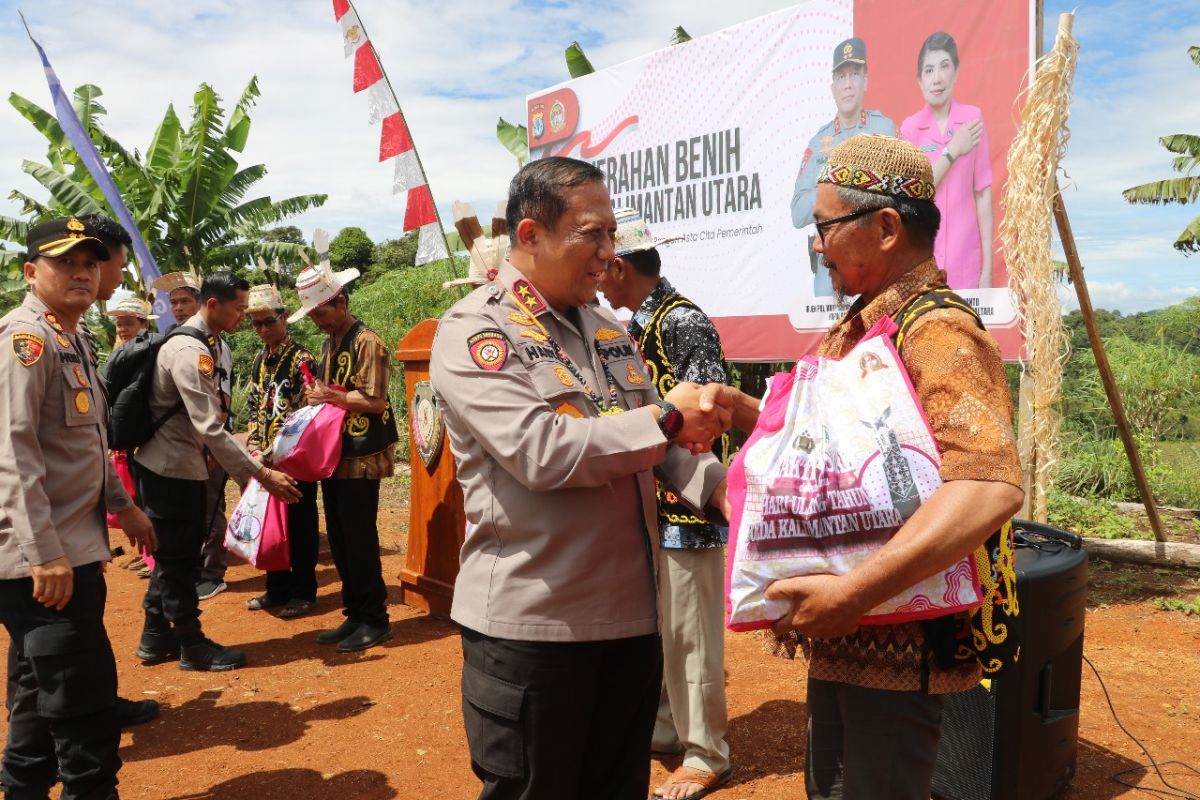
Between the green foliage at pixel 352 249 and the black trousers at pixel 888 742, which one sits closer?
the black trousers at pixel 888 742

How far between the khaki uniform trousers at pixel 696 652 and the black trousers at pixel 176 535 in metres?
2.90

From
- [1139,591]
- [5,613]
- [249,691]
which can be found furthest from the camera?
[1139,591]

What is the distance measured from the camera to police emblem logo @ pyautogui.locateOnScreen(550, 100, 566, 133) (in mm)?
8016

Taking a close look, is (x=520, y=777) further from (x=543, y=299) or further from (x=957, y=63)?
(x=957, y=63)

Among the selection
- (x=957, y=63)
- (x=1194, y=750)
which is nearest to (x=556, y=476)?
(x=1194, y=750)

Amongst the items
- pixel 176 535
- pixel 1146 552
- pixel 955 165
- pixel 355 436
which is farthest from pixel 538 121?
pixel 1146 552

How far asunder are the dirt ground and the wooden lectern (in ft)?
0.76

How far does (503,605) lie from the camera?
2.01 metres

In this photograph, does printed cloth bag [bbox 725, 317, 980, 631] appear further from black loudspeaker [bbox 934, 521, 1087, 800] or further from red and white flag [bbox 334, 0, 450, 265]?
red and white flag [bbox 334, 0, 450, 265]

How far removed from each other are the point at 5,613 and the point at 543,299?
2.12 meters

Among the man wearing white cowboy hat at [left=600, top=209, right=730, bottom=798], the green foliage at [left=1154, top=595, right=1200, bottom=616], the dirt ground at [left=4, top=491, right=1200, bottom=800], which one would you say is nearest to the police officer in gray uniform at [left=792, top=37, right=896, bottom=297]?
the man wearing white cowboy hat at [left=600, top=209, right=730, bottom=798]

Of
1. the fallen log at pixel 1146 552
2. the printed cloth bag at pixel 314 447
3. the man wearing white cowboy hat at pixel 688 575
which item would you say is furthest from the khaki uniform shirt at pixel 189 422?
the fallen log at pixel 1146 552

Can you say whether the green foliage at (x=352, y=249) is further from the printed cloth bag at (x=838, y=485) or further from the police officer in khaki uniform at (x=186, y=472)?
the printed cloth bag at (x=838, y=485)

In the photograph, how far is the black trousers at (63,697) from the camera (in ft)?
9.14
